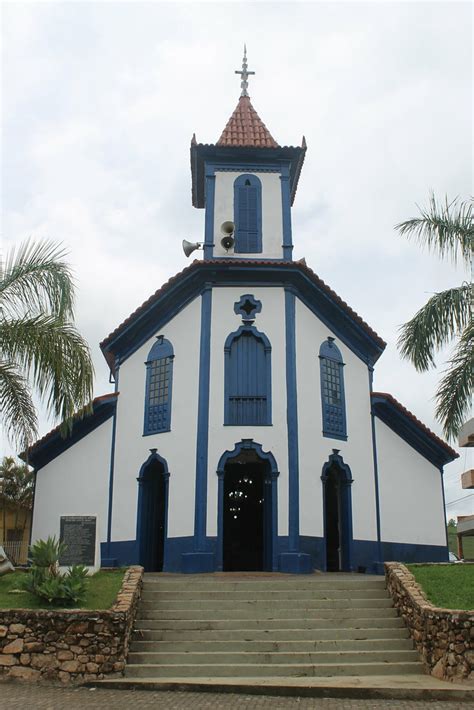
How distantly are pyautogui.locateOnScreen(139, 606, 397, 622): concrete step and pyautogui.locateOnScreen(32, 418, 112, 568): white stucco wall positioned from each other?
764 cm

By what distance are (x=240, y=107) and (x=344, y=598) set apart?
56.3 feet

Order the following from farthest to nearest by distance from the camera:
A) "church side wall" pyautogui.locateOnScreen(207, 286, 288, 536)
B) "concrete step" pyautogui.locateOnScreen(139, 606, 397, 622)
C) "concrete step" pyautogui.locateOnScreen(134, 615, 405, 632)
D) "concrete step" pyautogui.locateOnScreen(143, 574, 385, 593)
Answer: "church side wall" pyautogui.locateOnScreen(207, 286, 288, 536) < "concrete step" pyautogui.locateOnScreen(143, 574, 385, 593) < "concrete step" pyautogui.locateOnScreen(139, 606, 397, 622) < "concrete step" pyautogui.locateOnScreen(134, 615, 405, 632)

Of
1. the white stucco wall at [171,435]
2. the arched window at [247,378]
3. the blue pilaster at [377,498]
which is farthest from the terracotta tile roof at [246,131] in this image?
the blue pilaster at [377,498]

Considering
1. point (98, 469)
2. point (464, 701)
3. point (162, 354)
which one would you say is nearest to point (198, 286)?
point (162, 354)

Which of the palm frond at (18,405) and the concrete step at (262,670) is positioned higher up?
the palm frond at (18,405)

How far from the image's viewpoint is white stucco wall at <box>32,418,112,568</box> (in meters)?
20.8

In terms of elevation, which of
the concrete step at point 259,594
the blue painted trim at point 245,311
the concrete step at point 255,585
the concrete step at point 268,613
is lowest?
the concrete step at point 268,613

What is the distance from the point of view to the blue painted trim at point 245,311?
20.5m

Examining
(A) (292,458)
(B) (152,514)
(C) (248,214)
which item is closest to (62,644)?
(A) (292,458)

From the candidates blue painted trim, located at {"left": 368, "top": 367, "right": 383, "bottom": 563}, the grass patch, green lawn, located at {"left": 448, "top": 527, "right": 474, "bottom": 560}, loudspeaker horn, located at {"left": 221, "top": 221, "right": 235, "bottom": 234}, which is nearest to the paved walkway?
the grass patch

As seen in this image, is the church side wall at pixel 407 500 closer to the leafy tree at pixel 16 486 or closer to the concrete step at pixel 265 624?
the concrete step at pixel 265 624

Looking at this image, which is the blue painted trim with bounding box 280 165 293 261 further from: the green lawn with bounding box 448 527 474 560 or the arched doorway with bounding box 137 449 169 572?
the green lawn with bounding box 448 527 474 560

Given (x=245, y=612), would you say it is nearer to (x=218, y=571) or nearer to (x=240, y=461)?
(x=218, y=571)

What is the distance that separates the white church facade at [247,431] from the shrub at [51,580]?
553 centimetres
